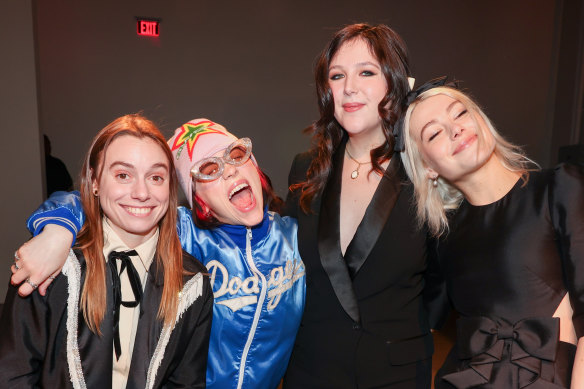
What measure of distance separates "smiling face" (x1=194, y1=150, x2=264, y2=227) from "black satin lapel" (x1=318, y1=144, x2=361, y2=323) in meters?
0.28

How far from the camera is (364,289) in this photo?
1.88 m

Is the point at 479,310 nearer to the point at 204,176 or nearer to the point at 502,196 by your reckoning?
the point at 502,196

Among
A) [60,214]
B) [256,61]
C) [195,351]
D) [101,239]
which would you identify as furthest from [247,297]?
[256,61]

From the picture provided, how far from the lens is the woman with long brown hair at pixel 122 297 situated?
1.65 meters

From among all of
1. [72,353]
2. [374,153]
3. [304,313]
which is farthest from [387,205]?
[72,353]

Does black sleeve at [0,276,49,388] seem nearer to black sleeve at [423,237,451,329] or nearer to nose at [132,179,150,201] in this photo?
nose at [132,179,150,201]

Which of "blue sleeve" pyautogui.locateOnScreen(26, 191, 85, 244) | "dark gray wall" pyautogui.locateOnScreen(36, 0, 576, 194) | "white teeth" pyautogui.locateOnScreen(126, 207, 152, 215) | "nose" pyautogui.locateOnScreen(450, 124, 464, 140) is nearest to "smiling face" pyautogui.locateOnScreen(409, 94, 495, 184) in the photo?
"nose" pyautogui.locateOnScreen(450, 124, 464, 140)

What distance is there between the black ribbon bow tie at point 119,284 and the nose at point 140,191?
0.76ft

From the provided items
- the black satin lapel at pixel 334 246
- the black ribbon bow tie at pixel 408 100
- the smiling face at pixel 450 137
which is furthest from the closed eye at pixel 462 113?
the black satin lapel at pixel 334 246

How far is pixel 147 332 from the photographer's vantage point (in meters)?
1.77

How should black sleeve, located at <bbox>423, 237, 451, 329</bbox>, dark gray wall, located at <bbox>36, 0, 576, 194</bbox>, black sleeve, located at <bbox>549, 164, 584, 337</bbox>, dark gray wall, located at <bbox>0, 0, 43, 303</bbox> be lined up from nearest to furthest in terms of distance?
black sleeve, located at <bbox>549, 164, 584, 337</bbox> → black sleeve, located at <bbox>423, 237, 451, 329</bbox> → dark gray wall, located at <bbox>0, 0, 43, 303</bbox> → dark gray wall, located at <bbox>36, 0, 576, 194</bbox>

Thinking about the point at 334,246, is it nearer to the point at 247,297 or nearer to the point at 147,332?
the point at 247,297

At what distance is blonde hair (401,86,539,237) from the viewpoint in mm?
1840

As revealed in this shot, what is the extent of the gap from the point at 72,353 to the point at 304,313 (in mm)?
903
